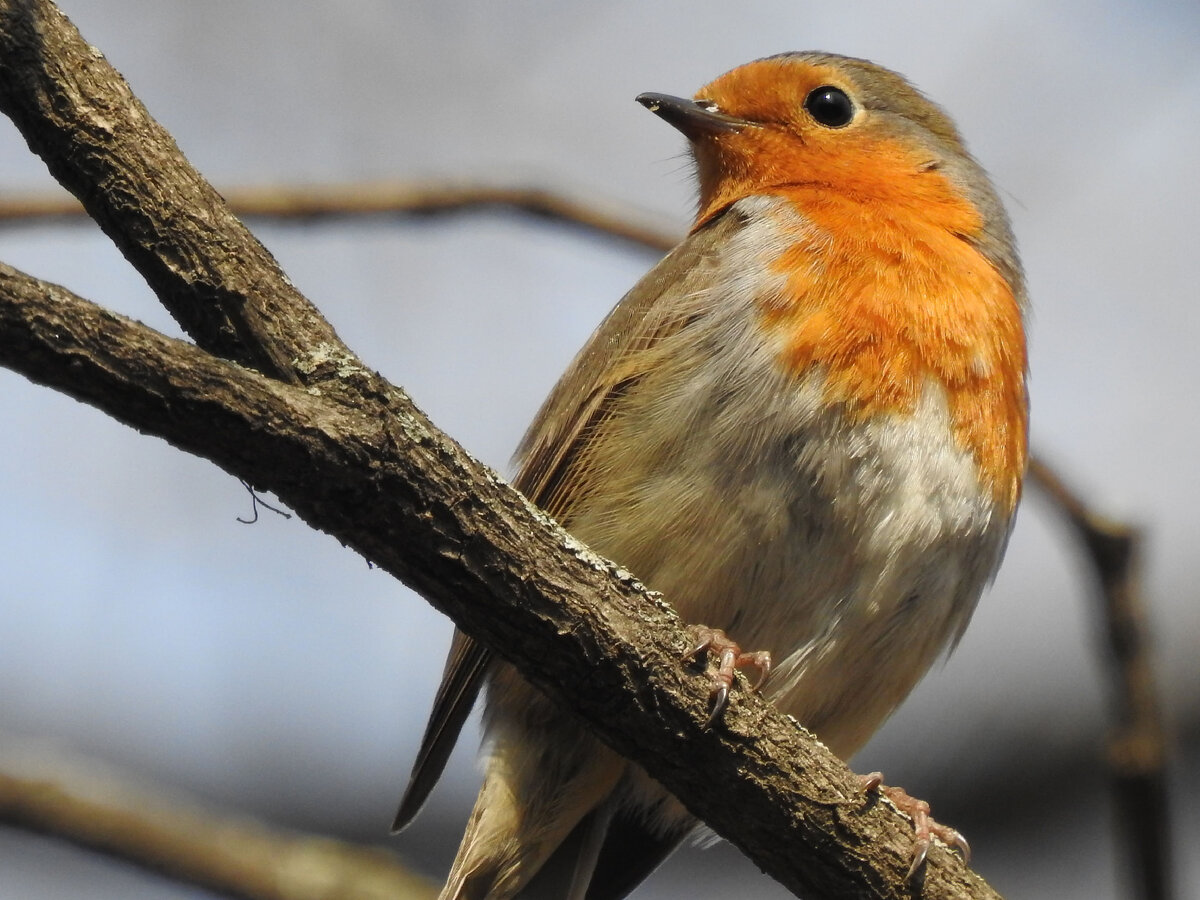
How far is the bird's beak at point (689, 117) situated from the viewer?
520 centimetres

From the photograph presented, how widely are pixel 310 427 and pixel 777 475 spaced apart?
1566 mm

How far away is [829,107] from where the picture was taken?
5.32m

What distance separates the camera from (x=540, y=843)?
4.38m

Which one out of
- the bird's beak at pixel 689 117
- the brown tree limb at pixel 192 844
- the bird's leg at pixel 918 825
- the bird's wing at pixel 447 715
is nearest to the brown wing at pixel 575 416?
the bird's wing at pixel 447 715

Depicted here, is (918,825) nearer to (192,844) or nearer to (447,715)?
(447,715)

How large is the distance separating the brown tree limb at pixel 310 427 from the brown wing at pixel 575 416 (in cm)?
103

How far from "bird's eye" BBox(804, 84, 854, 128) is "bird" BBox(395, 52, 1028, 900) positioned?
365 mm

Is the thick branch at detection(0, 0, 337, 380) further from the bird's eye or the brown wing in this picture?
the bird's eye

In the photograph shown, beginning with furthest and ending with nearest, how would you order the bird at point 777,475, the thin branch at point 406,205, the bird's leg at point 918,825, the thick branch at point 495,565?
1. the thin branch at point 406,205
2. the bird at point 777,475
3. the bird's leg at point 918,825
4. the thick branch at point 495,565

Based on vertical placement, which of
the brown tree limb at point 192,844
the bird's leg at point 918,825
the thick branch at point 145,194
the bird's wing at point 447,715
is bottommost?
the brown tree limb at point 192,844

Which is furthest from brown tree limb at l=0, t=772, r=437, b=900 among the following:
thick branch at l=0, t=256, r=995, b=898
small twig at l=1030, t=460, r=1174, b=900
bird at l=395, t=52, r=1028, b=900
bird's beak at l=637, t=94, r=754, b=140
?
bird's beak at l=637, t=94, r=754, b=140

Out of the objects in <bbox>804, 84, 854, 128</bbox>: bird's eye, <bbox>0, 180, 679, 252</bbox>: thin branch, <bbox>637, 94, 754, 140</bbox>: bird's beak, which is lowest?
<bbox>0, 180, 679, 252</bbox>: thin branch

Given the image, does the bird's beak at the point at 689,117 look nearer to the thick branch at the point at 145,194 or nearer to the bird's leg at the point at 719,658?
the bird's leg at the point at 719,658

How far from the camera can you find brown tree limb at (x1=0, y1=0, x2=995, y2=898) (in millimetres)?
2496
